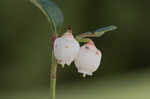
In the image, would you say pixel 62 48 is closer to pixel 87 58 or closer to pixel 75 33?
pixel 87 58

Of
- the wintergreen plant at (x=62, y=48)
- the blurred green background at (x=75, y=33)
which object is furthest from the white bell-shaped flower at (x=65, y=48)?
the blurred green background at (x=75, y=33)

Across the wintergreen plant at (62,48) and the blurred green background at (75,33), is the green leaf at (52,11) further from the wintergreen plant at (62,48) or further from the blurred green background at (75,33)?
the blurred green background at (75,33)

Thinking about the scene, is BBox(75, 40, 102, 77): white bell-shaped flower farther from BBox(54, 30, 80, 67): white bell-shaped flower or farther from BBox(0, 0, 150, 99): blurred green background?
BBox(0, 0, 150, 99): blurred green background

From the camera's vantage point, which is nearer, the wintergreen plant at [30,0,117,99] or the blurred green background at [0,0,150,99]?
the wintergreen plant at [30,0,117,99]

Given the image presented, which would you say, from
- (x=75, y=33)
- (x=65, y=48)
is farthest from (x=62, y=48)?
(x=75, y=33)

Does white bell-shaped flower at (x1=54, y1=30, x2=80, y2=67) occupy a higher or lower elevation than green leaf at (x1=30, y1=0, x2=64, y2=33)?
lower

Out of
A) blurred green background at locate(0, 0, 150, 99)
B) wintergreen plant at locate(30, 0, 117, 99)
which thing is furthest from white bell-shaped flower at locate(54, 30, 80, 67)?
blurred green background at locate(0, 0, 150, 99)

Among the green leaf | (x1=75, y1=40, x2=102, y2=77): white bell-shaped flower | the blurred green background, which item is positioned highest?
the blurred green background
